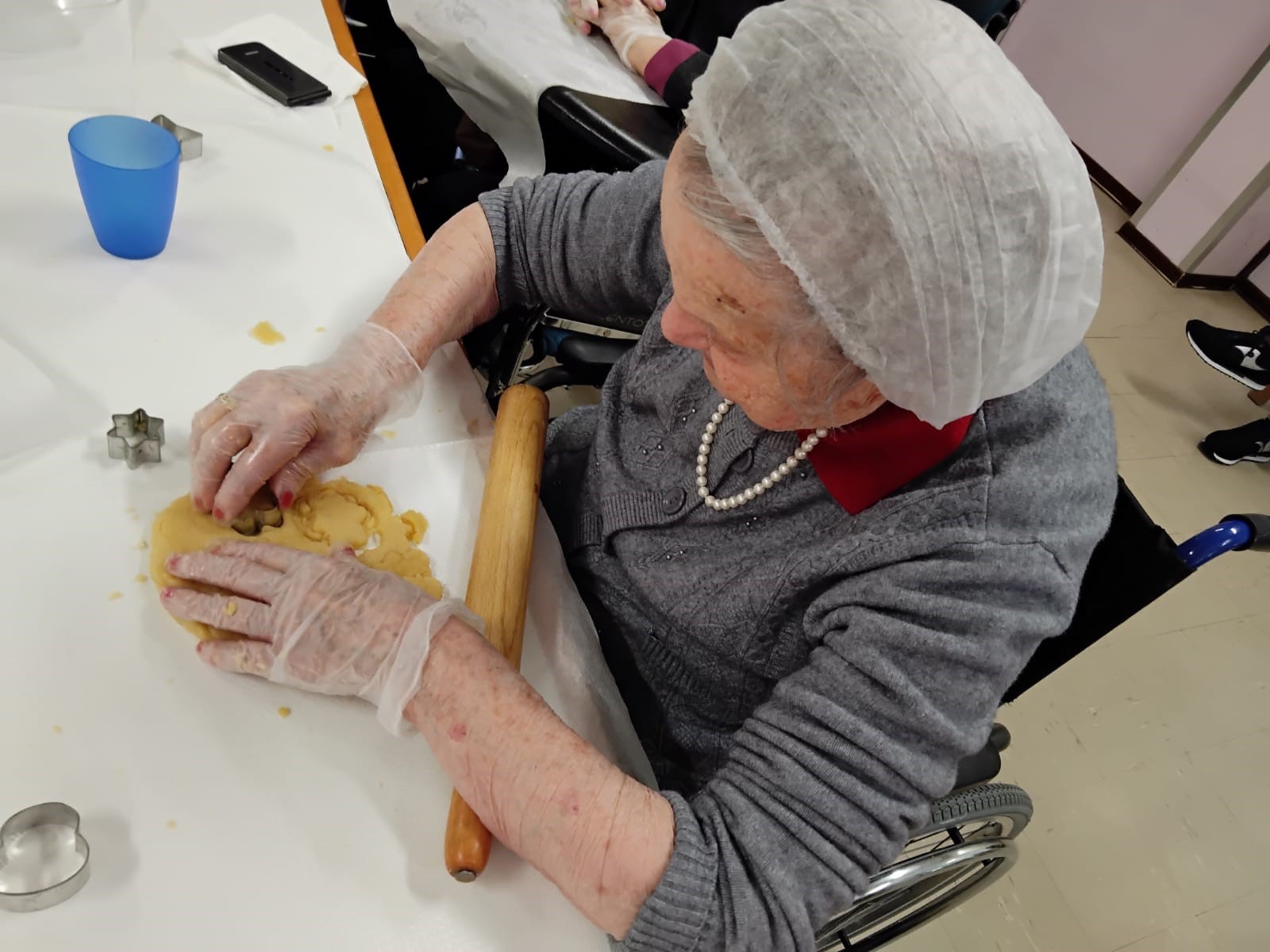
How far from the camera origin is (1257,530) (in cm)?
90

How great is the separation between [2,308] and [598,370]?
2.53 ft

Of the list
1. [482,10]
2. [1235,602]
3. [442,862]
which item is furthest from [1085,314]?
A: [1235,602]

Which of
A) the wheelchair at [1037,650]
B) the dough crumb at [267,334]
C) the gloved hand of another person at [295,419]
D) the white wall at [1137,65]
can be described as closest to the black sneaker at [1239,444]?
the white wall at [1137,65]

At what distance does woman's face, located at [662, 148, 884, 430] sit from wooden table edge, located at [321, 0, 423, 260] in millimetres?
636

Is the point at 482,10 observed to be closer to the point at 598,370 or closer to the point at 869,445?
the point at 598,370

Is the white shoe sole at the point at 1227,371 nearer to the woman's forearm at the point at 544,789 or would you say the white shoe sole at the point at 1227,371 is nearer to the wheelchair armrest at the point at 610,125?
the wheelchair armrest at the point at 610,125

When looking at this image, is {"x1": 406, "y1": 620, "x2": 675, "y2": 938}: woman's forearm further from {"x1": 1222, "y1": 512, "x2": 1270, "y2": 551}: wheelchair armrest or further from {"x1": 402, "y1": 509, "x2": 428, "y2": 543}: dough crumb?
{"x1": 1222, "y1": 512, "x2": 1270, "y2": 551}: wheelchair armrest

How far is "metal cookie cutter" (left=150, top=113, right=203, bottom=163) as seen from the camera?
123cm

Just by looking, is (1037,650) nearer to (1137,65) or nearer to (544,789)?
(544,789)

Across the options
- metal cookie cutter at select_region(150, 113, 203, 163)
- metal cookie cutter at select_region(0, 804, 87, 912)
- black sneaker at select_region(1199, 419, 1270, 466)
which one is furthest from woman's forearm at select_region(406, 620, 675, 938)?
black sneaker at select_region(1199, 419, 1270, 466)

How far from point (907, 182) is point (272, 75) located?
1.21m

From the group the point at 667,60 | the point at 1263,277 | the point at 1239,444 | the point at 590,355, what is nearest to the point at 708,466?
the point at 590,355

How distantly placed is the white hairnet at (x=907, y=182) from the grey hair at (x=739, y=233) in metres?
0.01

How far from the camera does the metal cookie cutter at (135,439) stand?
901mm
